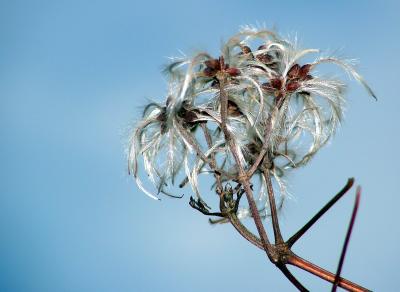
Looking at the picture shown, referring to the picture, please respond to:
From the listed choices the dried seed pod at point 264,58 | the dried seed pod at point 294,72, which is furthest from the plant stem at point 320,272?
the dried seed pod at point 264,58

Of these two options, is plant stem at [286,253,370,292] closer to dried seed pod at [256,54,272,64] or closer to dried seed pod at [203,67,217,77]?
dried seed pod at [203,67,217,77]

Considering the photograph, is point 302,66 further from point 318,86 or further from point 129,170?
point 129,170

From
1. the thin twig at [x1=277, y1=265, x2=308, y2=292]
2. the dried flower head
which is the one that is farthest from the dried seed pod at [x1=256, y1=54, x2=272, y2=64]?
the thin twig at [x1=277, y1=265, x2=308, y2=292]

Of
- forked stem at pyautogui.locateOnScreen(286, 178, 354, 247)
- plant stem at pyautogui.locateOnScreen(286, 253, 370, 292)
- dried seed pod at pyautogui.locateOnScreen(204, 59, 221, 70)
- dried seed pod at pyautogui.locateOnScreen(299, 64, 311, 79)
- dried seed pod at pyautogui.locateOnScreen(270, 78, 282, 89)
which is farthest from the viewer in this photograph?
dried seed pod at pyautogui.locateOnScreen(299, 64, 311, 79)

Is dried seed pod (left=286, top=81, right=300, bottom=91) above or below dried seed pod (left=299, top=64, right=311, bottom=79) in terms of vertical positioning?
below

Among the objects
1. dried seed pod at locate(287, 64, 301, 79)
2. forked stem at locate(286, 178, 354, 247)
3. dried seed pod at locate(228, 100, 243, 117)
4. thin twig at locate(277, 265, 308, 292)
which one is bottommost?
thin twig at locate(277, 265, 308, 292)

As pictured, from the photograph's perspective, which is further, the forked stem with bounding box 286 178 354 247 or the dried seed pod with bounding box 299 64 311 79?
the dried seed pod with bounding box 299 64 311 79

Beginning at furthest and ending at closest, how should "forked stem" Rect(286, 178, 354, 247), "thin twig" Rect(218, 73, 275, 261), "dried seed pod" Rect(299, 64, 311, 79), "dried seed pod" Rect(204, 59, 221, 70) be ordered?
"dried seed pod" Rect(299, 64, 311, 79), "dried seed pod" Rect(204, 59, 221, 70), "thin twig" Rect(218, 73, 275, 261), "forked stem" Rect(286, 178, 354, 247)

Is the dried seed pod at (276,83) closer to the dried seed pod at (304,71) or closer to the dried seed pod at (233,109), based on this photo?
the dried seed pod at (304,71)

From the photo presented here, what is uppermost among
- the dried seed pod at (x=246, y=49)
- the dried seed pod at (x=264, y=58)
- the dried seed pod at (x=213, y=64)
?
Result: the dried seed pod at (x=246, y=49)

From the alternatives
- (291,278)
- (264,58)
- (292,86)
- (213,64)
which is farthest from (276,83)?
(291,278)

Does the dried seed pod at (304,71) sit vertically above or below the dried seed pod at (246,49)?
below
